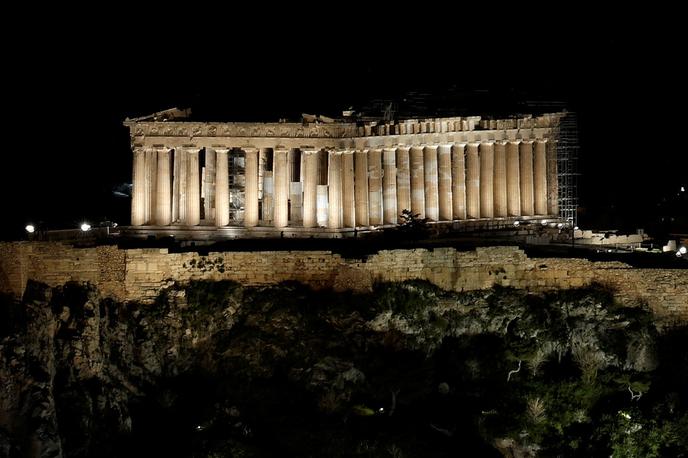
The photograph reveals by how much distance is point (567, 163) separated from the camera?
78125 millimetres

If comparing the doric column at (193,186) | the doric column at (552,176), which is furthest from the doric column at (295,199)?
the doric column at (552,176)

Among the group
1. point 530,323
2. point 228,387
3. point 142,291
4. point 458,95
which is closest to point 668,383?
point 530,323

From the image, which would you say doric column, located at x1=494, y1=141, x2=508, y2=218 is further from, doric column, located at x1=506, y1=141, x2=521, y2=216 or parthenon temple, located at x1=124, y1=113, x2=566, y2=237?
doric column, located at x1=506, y1=141, x2=521, y2=216

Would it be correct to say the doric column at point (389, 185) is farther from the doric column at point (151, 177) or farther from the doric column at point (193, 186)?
the doric column at point (151, 177)

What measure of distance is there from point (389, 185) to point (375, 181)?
95 cm

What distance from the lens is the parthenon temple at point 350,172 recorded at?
6806cm

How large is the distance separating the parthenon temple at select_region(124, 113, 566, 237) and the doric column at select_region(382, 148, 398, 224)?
2.5 inches

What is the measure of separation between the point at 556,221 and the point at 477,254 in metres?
16.7

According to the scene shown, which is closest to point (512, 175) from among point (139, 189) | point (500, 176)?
point (500, 176)

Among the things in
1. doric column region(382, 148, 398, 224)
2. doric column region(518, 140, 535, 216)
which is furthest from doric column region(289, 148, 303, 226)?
doric column region(518, 140, 535, 216)

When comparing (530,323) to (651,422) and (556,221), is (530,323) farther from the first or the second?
(556,221)

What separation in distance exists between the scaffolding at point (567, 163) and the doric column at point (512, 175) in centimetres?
548

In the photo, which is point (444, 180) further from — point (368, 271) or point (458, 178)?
point (368, 271)

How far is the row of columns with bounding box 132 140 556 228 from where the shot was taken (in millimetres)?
68500
